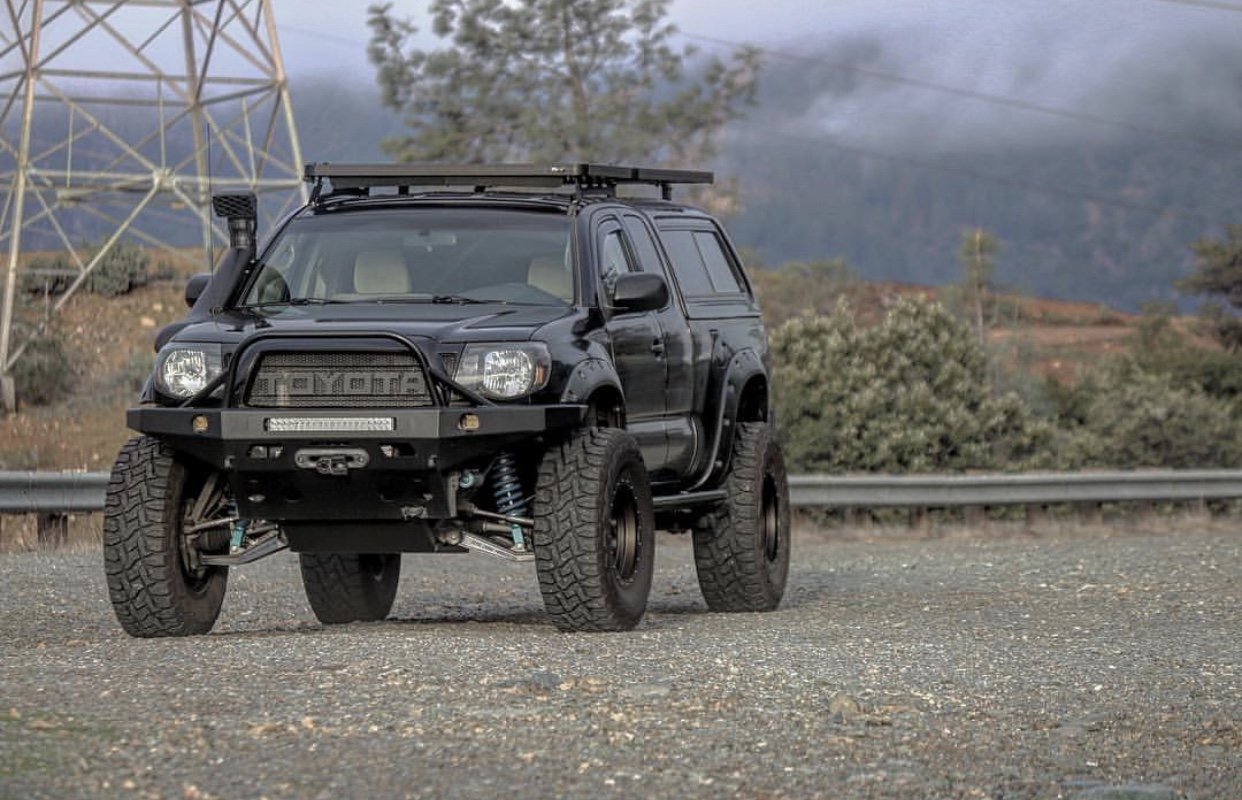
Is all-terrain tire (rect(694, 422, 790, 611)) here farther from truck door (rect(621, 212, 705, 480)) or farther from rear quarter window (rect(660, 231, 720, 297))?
rear quarter window (rect(660, 231, 720, 297))

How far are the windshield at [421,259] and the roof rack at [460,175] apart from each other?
31 centimetres

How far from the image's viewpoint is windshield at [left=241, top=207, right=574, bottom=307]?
10164 millimetres

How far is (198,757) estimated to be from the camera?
617 cm

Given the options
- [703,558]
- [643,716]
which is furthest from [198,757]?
[703,558]

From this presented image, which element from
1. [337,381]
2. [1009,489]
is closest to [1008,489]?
[1009,489]

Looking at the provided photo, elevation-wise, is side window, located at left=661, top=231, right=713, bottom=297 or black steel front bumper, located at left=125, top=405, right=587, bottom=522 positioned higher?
side window, located at left=661, top=231, right=713, bottom=297

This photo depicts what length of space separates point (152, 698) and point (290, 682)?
544 millimetres

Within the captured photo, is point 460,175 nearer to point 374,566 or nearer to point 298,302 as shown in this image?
point 298,302

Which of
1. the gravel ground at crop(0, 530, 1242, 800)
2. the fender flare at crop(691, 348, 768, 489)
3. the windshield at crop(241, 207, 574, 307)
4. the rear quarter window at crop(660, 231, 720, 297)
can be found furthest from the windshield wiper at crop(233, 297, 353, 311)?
the fender flare at crop(691, 348, 768, 489)

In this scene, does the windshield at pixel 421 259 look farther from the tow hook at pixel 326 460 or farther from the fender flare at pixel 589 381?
the tow hook at pixel 326 460

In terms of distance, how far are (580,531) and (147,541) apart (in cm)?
184

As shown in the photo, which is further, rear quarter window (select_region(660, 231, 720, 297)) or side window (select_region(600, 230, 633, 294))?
rear quarter window (select_region(660, 231, 720, 297))

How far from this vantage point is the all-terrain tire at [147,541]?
9383 mm

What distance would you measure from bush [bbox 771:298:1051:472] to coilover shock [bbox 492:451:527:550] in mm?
31382
